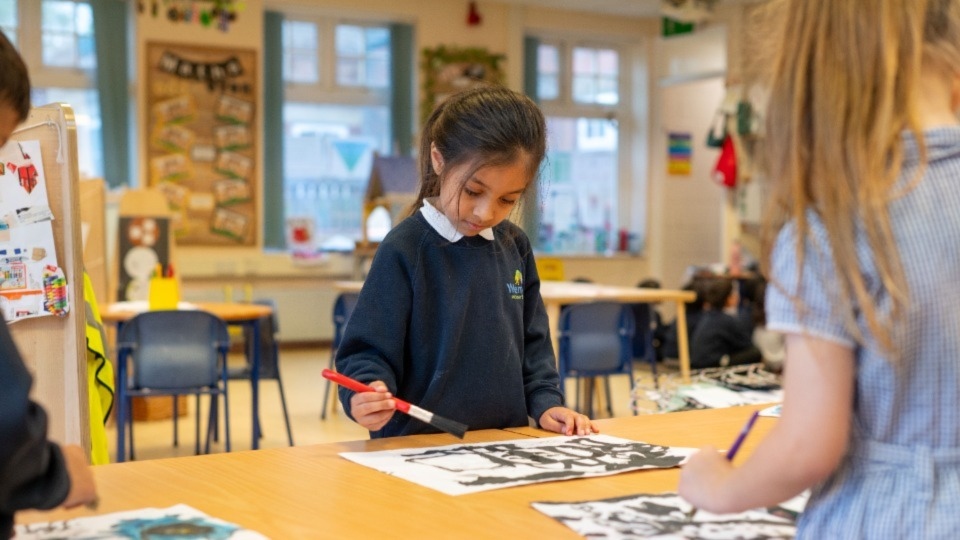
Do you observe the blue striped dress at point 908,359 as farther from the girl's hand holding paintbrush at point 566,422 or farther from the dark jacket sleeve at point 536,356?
the dark jacket sleeve at point 536,356

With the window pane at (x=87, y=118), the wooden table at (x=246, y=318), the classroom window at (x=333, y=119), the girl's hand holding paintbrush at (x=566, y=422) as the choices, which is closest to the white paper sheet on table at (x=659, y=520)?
the girl's hand holding paintbrush at (x=566, y=422)

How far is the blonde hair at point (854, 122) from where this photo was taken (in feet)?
2.58

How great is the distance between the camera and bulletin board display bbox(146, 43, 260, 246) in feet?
26.1

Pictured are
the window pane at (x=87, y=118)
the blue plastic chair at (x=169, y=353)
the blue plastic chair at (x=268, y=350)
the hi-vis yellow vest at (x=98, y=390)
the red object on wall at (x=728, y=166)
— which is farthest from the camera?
the red object on wall at (x=728, y=166)

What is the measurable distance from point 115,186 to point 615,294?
4140 mm

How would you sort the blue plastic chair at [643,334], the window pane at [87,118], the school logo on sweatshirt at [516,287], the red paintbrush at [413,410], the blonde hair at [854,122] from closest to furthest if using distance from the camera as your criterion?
the blonde hair at [854,122]
the red paintbrush at [413,410]
the school logo on sweatshirt at [516,287]
the blue plastic chair at [643,334]
the window pane at [87,118]

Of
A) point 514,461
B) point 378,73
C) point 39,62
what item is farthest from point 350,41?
point 514,461

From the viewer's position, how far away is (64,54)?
783cm

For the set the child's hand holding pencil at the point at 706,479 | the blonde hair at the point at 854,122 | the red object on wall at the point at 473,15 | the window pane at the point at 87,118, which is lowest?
the child's hand holding pencil at the point at 706,479

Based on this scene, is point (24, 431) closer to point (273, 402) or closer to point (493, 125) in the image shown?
point (493, 125)

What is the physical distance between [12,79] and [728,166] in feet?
26.4

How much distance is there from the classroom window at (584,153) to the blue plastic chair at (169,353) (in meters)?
5.61

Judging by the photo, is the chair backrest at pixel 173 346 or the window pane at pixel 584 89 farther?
the window pane at pixel 584 89

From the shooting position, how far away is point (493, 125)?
1681 millimetres
